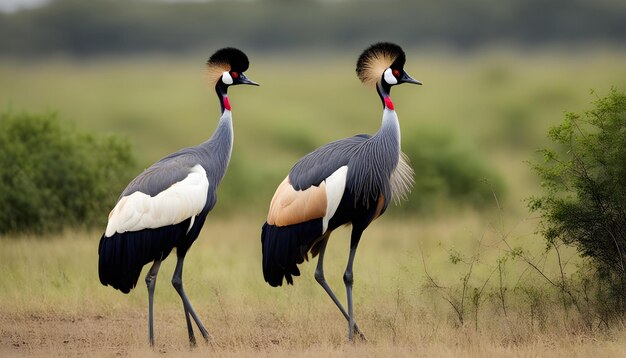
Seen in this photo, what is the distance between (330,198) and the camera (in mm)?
7445

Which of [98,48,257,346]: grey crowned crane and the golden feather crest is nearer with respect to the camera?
[98,48,257,346]: grey crowned crane

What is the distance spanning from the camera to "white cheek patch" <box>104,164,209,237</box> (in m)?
7.35

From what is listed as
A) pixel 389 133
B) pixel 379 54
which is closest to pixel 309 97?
pixel 379 54

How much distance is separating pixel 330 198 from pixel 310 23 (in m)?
53.1

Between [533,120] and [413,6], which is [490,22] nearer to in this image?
[413,6]

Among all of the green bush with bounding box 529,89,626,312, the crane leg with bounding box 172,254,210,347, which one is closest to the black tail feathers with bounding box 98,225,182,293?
the crane leg with bounding box 172,254,210,347

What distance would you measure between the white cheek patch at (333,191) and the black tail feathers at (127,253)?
113cm

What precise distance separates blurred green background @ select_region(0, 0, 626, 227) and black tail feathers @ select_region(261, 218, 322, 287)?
21.1 ft

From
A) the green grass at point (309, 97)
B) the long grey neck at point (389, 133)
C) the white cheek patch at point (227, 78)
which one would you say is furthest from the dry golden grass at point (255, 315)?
the green grass at point (309, 97)

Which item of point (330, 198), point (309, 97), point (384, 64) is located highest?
point (309, 97)

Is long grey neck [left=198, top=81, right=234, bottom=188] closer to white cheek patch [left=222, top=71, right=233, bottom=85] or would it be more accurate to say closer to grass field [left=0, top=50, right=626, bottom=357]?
white cheek patch [left=222, top=71, right=233, bottom=85]

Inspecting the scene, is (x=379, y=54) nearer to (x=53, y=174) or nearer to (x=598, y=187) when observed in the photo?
(x=598, y=187)

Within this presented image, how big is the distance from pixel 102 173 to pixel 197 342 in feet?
18.7

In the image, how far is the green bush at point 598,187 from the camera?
7.74 metres
